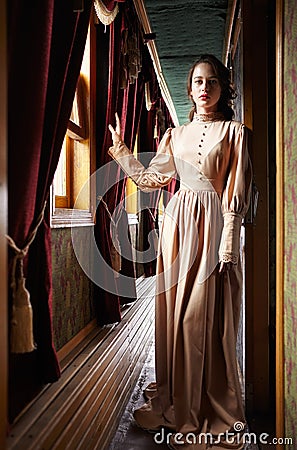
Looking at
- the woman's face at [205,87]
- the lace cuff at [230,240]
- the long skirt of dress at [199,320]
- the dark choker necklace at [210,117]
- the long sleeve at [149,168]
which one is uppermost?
the woman's face at [205,87]

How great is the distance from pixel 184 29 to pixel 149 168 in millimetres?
1821

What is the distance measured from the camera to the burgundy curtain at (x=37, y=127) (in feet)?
3.75

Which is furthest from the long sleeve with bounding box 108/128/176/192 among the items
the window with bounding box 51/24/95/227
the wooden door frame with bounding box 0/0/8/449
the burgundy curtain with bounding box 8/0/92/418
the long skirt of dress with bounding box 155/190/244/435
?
the wooden door frame with bounding box 0/0/8/449

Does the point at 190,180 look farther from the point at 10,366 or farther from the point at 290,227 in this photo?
the point at 10,366

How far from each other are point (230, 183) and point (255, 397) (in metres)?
1.03

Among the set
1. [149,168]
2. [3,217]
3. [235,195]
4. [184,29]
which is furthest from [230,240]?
[184,29]

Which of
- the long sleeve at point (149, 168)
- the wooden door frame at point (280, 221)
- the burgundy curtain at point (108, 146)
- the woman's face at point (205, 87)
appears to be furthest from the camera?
the burgundy curtain at point (108, 146)

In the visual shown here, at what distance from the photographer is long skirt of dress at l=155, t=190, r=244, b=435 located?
1.90 metres

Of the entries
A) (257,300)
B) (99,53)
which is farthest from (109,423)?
(99,53)

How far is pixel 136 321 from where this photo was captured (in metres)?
2.90

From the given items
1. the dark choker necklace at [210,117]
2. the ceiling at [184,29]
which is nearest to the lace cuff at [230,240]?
the dark choker necklace at [210,117]

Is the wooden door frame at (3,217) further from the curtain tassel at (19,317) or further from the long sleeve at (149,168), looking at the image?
the long sleeve at (149,168)

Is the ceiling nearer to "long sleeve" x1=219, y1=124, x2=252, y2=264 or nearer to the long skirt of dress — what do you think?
"long sleeve" x1=219, y1=124, x2=252, y2=264

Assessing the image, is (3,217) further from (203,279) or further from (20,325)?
(203,279)
